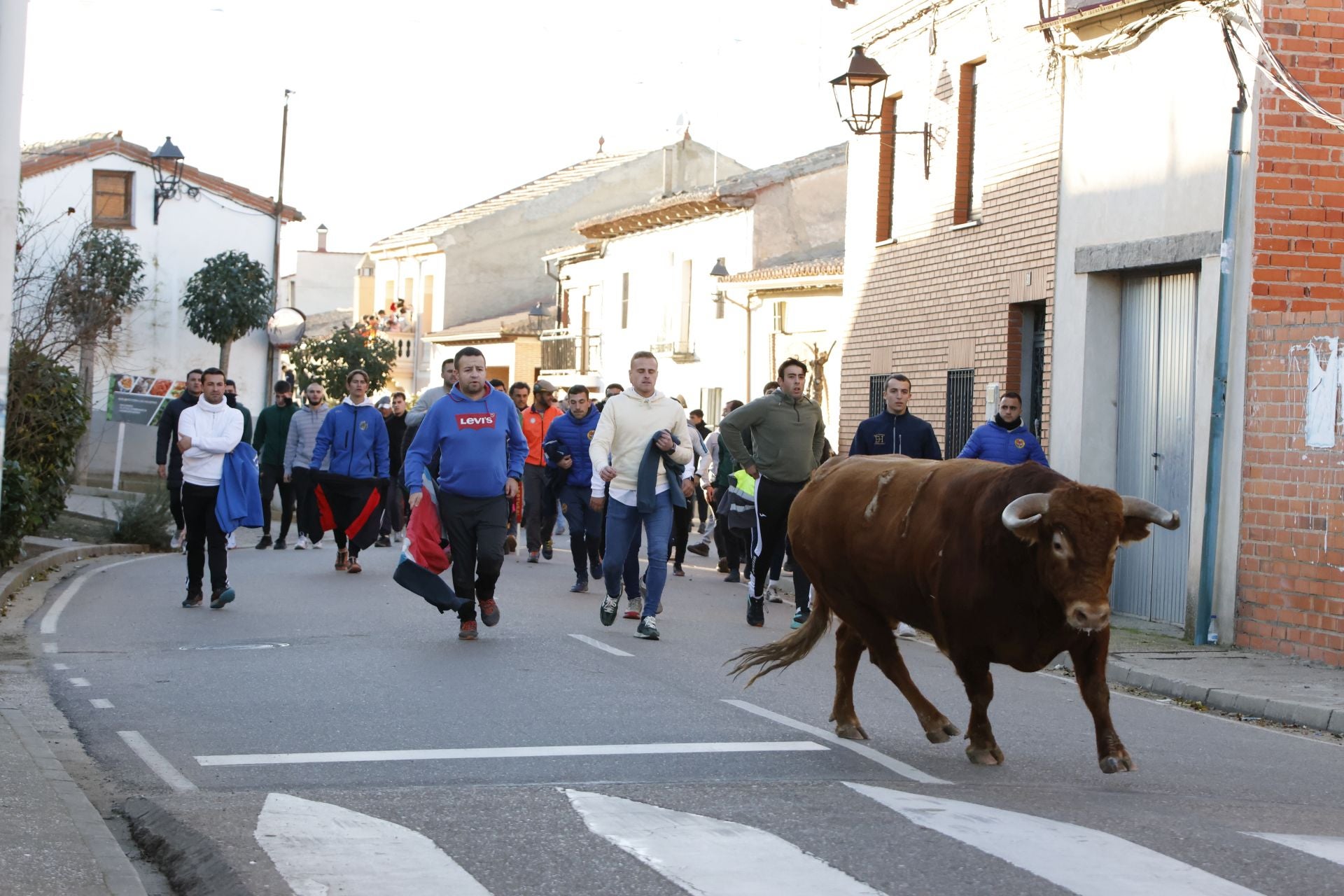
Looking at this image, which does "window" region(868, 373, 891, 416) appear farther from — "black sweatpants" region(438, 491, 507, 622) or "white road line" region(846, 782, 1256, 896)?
"white road line" region(846, 782, 1256, 896)

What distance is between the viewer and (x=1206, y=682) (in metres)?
11.2

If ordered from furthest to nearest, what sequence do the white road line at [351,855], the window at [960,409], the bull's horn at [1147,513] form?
the window at [960,409], the bull's horn at [1147,513], the white road line at [351,855]

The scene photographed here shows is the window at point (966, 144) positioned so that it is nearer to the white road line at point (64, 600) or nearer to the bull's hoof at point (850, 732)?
the white road line at point (64, 600)

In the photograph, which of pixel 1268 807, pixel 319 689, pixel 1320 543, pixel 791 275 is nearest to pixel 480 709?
pixel 319 689

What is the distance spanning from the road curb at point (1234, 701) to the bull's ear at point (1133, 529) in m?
2.57

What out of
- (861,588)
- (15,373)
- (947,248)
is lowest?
(861,588)

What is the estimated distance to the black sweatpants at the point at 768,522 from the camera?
43.8ft

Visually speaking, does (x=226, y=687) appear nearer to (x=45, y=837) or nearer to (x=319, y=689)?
(x=319, y=689)

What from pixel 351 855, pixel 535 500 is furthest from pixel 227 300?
pixel 351 855

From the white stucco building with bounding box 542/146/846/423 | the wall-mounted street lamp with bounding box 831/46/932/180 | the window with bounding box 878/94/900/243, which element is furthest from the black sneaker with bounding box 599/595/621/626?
the white stucco building with bounding box 542/146/846/423

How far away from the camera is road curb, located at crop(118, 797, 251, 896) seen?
532 centimetres

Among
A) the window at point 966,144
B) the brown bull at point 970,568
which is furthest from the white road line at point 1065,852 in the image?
the window at point 966,144

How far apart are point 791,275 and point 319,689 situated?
24.0m

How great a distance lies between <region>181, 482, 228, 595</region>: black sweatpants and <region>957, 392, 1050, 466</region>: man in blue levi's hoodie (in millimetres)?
5894
